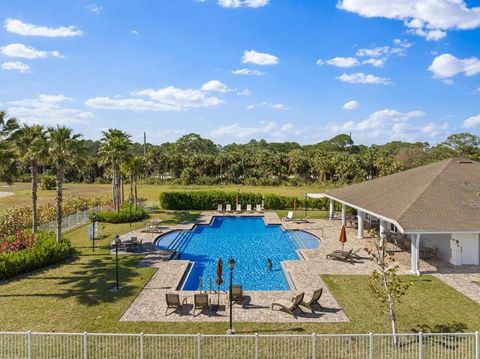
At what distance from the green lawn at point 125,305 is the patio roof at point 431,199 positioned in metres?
2.95

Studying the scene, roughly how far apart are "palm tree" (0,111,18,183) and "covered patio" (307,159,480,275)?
19753 millimetres

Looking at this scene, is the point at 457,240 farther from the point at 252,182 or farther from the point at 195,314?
the point at 252,182

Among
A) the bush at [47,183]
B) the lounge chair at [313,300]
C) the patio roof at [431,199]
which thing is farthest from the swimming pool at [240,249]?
the bush at [47,183]

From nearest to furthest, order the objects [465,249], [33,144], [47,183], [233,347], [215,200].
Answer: [233,347]
[465,249]
[33,144]
[215,200]
[47,183]

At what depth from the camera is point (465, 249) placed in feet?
69.5

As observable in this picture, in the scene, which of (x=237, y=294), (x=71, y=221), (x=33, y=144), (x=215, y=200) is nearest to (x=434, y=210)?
(x=237, y=294)

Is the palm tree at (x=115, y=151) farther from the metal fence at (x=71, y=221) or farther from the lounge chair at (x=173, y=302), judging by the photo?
the lounge chair at (x=173, y=302)

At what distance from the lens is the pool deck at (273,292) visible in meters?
14.6

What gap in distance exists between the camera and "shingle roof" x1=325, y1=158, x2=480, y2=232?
1975 cm

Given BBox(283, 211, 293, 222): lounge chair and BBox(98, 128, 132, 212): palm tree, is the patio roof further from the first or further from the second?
BBox(98, 128, 132, 212): palm tree

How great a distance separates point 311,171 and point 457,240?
64.0 m

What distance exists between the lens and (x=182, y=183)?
7856 centimetres

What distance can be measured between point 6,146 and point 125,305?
40.2ft

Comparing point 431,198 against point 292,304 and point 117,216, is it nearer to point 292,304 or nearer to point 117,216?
point 292,304
